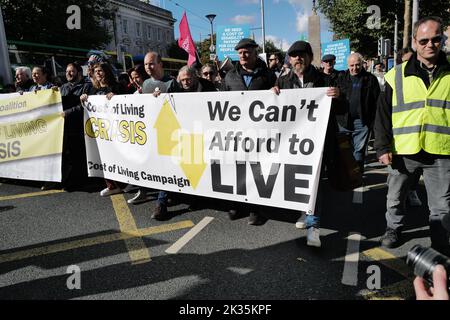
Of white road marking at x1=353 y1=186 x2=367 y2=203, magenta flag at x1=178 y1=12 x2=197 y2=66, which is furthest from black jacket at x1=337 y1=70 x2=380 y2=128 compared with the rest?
magenta flag at x1=178 y1=12 x2=197 y2=66

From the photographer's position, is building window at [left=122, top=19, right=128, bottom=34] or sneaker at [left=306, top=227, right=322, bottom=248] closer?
sneaker at [left=306, top=227, right=322, bottom=248]

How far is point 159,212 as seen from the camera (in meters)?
4.08

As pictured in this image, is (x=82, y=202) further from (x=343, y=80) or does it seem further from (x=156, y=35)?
(x=156, y=35)

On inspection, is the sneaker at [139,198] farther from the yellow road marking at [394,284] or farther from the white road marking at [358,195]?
the yellow road marking at [394,284]

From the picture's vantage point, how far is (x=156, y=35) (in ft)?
201

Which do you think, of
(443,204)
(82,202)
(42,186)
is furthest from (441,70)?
(42,186)

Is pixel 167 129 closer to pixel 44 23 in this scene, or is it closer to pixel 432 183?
pixel 432 183

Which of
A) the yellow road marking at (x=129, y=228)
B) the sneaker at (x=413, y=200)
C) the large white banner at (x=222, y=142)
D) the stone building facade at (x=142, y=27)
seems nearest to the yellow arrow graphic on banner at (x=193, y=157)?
the large white banner at (x=222, y=142)

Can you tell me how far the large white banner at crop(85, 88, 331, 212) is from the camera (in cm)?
316

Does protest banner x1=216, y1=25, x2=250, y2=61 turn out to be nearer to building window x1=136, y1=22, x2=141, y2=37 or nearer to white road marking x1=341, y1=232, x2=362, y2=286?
white road marking x1=341, y1=232, x2=362, y2=286

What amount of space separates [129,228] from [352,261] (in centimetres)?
233

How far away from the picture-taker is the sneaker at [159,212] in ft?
13.3

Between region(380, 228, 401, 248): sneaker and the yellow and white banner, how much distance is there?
437cm

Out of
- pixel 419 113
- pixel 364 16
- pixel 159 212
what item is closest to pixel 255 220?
pixel 159 212
